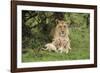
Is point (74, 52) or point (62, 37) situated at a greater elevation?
point (62, 37)

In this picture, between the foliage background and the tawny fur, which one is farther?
the tawny fur

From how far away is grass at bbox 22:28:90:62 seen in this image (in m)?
1.88

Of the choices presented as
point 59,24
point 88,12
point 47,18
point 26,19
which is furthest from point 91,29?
point 26,19

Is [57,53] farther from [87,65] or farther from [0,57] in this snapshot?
[0,57]

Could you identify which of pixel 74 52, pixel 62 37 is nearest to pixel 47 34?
pixel 62 37

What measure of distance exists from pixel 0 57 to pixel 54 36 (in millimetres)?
522

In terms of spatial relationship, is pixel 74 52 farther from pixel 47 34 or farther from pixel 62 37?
→ pixel 47 34

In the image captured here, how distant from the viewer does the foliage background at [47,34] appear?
185cm

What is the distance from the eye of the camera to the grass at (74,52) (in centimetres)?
188

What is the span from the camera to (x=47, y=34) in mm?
1918

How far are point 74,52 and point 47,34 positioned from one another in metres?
0.33

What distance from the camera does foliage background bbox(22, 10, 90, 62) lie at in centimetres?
185

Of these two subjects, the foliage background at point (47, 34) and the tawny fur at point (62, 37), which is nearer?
the foliage background at point (47, 34)

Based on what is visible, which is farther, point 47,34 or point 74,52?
point 74,52
